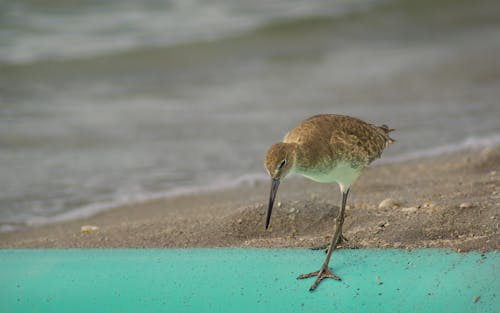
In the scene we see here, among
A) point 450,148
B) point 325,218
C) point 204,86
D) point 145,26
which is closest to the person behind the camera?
point 325,218

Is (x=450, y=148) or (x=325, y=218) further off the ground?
(x=325, y=218)

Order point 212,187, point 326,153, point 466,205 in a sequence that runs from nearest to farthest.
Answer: point 326,153, point 466,205, point 212,187

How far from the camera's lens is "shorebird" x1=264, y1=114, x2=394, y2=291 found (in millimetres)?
3166

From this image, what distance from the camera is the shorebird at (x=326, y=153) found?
10.4 feet

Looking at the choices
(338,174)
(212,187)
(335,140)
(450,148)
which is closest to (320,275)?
(338,174)

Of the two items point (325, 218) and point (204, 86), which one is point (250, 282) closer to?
point (325, 218)

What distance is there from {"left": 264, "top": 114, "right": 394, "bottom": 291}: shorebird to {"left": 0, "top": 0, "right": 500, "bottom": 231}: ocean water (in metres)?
2.74

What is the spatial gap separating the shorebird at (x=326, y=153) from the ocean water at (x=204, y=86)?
2.74 metres

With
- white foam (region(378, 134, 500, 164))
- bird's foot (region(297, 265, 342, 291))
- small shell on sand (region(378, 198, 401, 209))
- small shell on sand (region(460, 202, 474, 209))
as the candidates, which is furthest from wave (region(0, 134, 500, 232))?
bird's foot (region(297, 265, 342, 291))

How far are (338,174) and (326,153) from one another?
169 mm

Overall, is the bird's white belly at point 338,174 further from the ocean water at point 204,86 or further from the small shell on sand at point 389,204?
the ocean water at point 204,86

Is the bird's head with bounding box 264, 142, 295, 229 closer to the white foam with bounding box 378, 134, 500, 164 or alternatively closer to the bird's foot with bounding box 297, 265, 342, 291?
the bird's foot with bounding box 297, 265, 342, 291

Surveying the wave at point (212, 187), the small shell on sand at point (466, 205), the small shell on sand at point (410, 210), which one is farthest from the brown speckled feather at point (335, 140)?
the wave at point (212, 187)

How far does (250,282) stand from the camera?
127 inches
